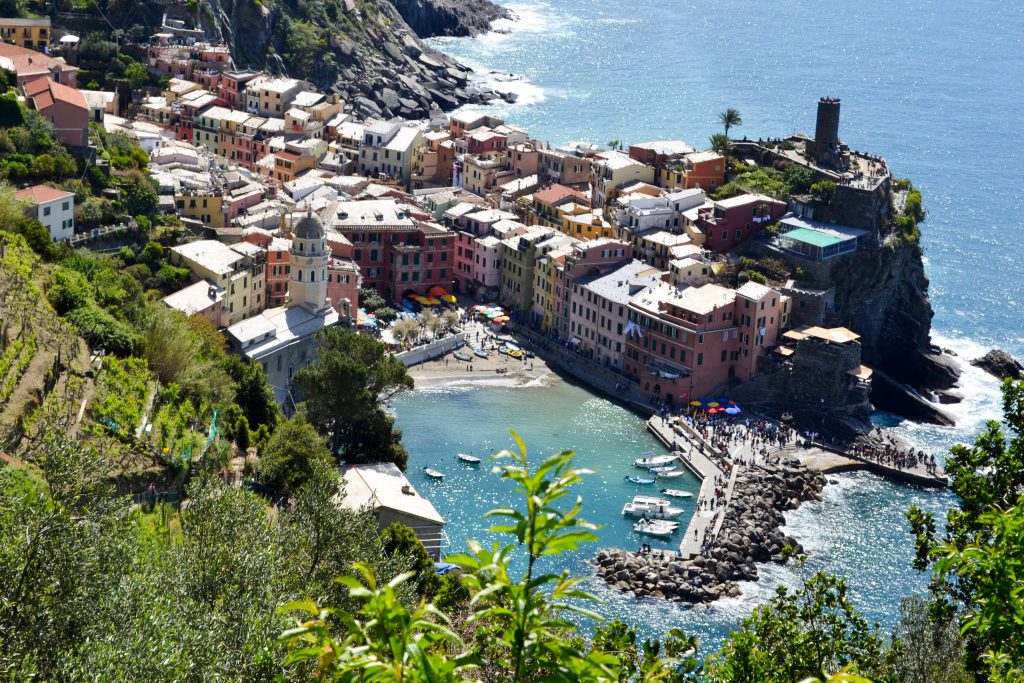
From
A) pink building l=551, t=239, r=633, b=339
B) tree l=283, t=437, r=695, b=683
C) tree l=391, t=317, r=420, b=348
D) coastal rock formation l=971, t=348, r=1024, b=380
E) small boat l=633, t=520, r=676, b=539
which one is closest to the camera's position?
tree l=283, t=437, r=695, b=683

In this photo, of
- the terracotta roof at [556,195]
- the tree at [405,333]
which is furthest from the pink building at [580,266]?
the tree at [405,333]

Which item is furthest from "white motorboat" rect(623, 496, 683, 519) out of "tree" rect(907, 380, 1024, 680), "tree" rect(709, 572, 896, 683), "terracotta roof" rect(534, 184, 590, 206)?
"tree" rect(907, 380, 1024, 680)

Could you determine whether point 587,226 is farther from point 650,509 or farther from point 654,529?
point 654,529

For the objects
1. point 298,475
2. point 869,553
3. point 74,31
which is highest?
point 74,31

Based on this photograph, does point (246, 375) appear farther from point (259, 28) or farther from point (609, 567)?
point (259, 28)

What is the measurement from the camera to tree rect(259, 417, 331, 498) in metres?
46.1

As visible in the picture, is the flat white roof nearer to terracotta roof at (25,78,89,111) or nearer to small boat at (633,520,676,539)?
small boat at (633,520,676,539)

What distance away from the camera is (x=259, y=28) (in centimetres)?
11494

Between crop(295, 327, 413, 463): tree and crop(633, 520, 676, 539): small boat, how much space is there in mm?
9893

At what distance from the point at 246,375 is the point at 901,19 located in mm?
160776

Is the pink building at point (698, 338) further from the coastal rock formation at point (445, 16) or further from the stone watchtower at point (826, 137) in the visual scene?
the coastal rock formation at point (445, 16)

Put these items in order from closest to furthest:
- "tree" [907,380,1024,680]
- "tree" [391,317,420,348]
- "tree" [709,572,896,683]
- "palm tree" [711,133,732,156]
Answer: "tree" [907,380,1024,680] < "tree" [709,572,896,683] < "tree" [391,317,420,348] < "palm tree" [711,133,732,156]

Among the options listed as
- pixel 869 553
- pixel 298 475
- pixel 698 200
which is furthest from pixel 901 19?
pixel 298 475

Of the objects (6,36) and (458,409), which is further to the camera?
(6,36)
